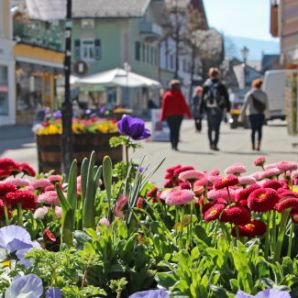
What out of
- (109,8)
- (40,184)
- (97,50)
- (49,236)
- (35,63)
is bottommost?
(49,236)

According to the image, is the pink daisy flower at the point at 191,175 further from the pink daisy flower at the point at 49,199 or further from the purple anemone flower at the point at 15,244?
the purple anemone flower at the point at 15,244

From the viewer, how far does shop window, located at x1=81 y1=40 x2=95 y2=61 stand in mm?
66000

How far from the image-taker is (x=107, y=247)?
254 centimetres

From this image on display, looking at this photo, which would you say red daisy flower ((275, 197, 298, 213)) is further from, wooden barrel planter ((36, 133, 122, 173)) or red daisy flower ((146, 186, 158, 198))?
wooden barrel planter ((36, 133, 122, 173))

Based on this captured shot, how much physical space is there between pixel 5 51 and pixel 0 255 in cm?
3921

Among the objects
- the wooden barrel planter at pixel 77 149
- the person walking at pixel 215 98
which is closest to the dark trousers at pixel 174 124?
the person walking at pixel 215 98

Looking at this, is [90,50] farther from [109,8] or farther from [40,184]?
[40,184]

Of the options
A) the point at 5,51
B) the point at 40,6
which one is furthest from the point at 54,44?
the point at 40,6

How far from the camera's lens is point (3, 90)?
1619 inches

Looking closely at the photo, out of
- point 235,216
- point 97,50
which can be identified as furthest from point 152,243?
point 97,50

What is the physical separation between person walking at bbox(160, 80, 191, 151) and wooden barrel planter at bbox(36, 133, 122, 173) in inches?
339

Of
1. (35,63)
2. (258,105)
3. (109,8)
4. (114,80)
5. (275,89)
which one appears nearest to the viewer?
(258,105)

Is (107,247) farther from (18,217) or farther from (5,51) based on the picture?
(5,51)

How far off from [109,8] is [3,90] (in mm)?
26683
